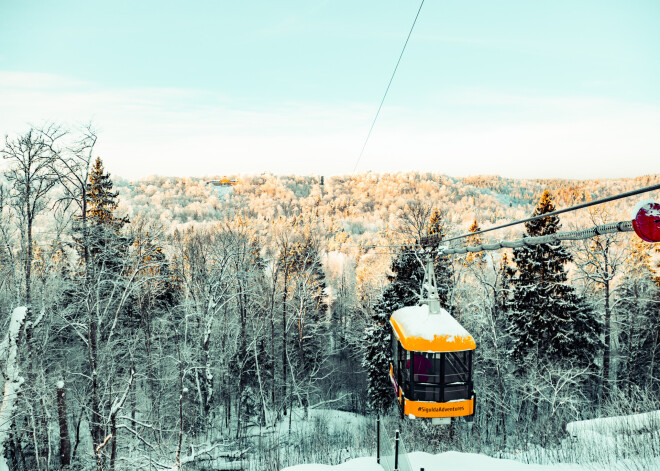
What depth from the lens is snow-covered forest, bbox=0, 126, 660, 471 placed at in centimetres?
1369

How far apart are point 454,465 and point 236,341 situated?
69.4 feet

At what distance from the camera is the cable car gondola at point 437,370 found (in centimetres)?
873

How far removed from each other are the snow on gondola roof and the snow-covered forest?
4.82m

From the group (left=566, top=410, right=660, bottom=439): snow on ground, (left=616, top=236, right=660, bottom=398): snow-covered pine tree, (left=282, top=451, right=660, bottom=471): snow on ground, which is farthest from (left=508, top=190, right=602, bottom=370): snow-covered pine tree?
(left=282, top=451, right=660, bottom=471): snow on ground

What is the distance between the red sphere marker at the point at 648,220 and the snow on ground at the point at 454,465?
8.29 metres

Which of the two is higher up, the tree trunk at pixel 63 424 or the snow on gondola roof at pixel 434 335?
the snow on gondola roof at pixel 434 335

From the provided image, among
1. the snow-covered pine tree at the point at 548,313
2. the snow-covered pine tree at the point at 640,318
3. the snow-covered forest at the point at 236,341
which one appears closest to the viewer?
the snow-covered forest at the point at 236,341

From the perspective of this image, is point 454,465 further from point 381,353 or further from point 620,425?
point 381,353

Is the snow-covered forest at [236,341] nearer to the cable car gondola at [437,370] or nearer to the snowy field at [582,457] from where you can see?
the snowy field at [582,457]

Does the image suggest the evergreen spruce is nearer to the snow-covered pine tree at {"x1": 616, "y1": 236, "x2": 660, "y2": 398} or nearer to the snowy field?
the snowy field

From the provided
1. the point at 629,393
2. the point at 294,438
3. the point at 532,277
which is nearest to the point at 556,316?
the point at 532,277

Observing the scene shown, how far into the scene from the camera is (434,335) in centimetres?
877

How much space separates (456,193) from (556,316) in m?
111

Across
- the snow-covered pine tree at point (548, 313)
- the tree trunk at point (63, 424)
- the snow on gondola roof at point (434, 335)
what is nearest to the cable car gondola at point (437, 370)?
the snow on gondola roof at point (434, 335)
